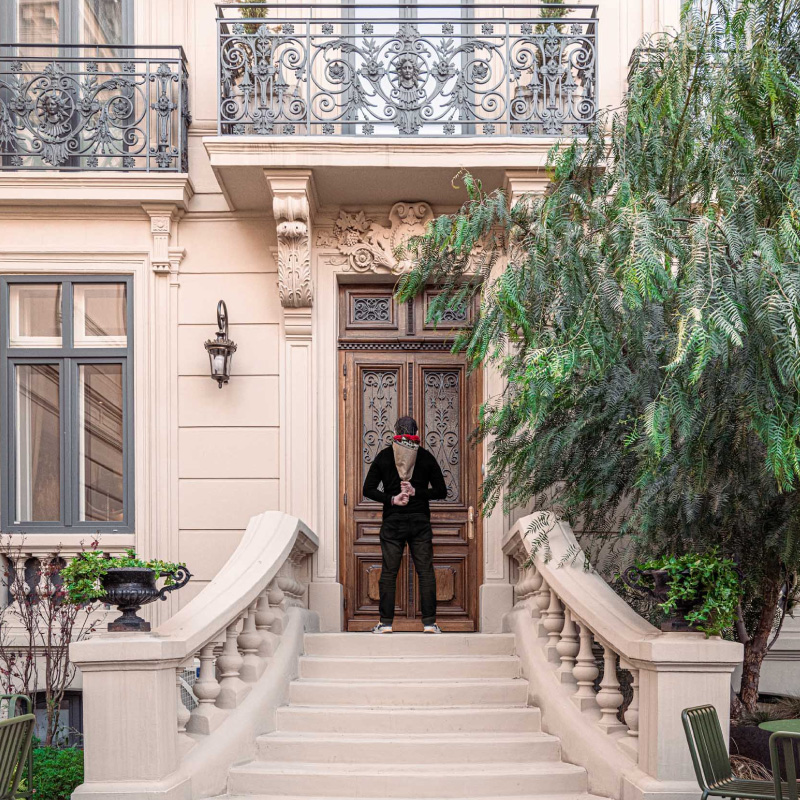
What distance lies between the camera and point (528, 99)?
8734 mm

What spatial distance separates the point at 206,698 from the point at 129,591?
3.57 feet

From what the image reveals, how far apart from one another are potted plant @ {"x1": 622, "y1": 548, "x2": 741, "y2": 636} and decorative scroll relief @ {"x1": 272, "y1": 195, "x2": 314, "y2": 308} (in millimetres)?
4433

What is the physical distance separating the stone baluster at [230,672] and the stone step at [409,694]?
748mm

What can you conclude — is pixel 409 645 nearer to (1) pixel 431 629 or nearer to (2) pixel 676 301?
(1) pixel 431 629

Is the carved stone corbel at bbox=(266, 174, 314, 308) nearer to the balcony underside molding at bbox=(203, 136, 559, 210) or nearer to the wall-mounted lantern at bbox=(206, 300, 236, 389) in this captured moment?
the balcony underside molding at bbox=(203, 136, 559, 210)

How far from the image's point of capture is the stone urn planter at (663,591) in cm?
521

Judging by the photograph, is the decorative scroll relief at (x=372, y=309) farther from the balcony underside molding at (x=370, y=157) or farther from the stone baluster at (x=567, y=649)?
the stone baluster at (x=567, y=649)

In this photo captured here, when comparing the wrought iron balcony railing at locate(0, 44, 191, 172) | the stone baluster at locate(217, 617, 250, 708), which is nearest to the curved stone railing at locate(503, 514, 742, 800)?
the stone baluster at locate(217, 617, 250, 708)

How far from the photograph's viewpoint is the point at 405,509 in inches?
315

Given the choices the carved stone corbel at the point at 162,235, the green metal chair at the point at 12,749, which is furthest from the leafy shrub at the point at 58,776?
the carved stone corbel at the point at 162,235

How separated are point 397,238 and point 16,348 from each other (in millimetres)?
3606

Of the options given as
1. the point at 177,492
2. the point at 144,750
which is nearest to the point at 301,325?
the point at 177,492

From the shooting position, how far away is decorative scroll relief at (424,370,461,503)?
916 centimetres

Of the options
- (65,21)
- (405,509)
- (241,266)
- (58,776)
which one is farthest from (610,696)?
(65,21)
